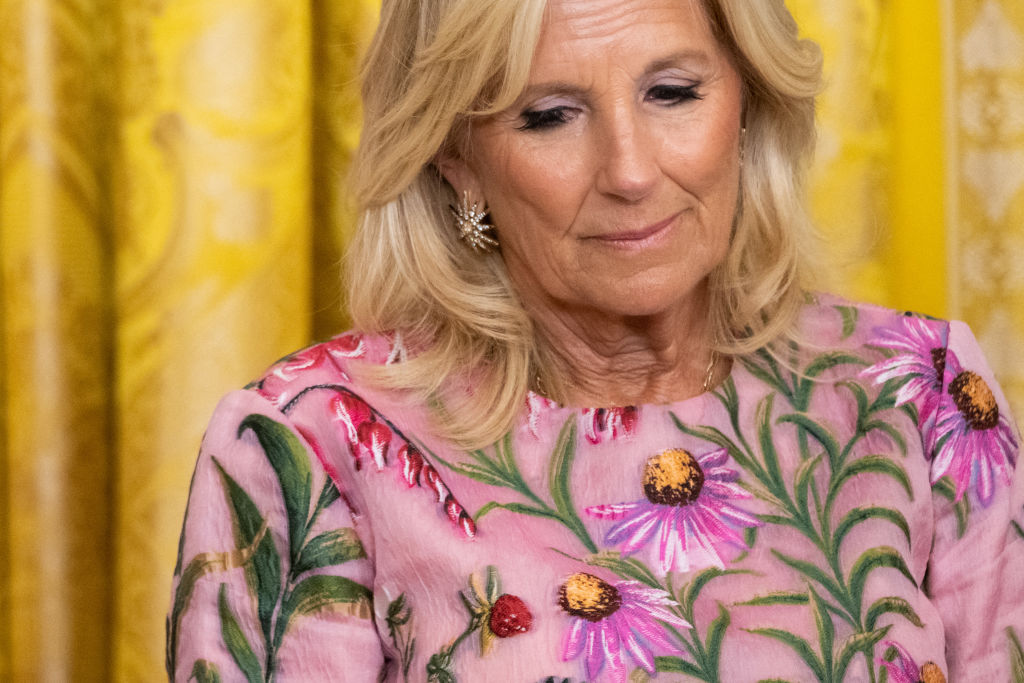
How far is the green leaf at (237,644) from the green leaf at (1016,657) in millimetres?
824

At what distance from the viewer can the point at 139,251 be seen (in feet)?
5.66

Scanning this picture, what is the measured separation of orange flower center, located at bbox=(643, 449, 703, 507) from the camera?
135cm

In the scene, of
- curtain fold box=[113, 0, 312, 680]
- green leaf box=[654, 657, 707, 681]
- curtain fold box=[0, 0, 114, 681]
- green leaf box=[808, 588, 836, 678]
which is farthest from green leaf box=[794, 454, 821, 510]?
curtain fold box=[0, 0, 114, 681]

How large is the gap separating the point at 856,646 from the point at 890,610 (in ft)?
0.20

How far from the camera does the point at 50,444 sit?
5.77 feet

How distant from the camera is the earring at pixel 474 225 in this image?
1.46 m

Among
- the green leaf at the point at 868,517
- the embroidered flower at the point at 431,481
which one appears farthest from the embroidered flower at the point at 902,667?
the embroidered flower at the point at 431,481

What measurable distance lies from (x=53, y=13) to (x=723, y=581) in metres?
1.20

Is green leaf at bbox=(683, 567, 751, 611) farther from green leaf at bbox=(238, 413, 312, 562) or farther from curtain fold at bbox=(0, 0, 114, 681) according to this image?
curtain fold at bbox=(0, 0, 114, 681)

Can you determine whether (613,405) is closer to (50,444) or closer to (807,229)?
(807,229)

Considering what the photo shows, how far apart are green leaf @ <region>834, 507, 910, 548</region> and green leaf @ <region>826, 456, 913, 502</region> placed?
0.10 feet

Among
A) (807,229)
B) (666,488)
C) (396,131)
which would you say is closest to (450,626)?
(666,488)

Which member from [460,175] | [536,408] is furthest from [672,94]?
[536,408]

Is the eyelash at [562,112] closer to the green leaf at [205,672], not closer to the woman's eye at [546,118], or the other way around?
the woman's eye at [546,118]
